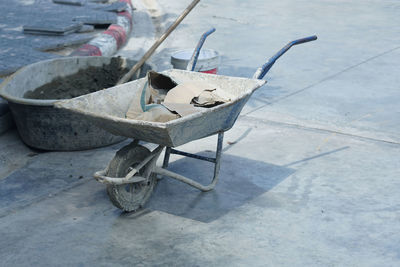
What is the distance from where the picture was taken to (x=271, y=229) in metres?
3.63

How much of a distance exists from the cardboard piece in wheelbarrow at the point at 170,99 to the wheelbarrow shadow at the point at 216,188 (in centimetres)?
65

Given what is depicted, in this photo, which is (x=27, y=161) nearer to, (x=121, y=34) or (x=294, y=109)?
(x=294, y=109)

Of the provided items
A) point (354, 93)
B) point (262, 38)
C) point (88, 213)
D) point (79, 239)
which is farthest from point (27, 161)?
point (262, 38)

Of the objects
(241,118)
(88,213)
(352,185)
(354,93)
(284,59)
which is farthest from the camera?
(284,59)

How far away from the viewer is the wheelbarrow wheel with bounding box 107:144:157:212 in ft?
12.2

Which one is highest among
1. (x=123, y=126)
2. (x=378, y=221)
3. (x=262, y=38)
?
(x=123, y=126)

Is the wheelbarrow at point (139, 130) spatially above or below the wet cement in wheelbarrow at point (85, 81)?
above

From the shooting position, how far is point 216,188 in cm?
427

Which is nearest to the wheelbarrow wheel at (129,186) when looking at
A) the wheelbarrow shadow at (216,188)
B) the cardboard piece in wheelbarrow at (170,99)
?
the wheelbarrow shadow at (216,188)

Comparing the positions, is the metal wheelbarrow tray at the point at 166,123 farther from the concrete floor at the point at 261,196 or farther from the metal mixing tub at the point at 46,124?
the metal mixing tub at the point at 46,124

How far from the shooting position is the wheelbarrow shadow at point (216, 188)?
395 centimetres

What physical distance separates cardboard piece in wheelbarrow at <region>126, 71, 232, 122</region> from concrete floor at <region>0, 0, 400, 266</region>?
67cm

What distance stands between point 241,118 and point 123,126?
2379 millimetres

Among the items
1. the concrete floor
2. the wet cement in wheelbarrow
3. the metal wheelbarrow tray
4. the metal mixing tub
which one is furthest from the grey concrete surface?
the metal wheelbarrow tray
